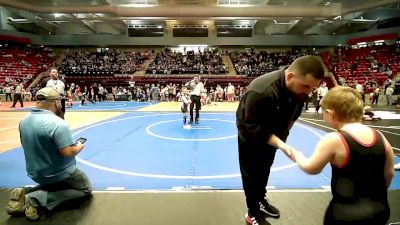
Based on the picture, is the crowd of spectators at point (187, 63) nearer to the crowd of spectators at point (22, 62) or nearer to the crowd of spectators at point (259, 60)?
the crowd of spectators at point (259, 60)

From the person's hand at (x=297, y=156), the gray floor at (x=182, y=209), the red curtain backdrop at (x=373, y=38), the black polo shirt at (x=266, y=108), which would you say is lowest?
the gray floor at (x=182, y=209)

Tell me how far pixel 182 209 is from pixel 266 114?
1558 millimetres

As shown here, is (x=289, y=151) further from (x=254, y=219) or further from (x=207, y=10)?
→ (x=207, y=10)

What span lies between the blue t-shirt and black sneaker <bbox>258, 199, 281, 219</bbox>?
2182mm

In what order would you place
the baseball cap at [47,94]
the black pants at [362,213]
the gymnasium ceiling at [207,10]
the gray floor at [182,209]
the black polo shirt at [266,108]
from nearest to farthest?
the black pants at [362,213], the black polo shirt at [266,108], the gray floor at [182,209], the baseball cap at [47,94], the gymnasium ceiling at [207,10]

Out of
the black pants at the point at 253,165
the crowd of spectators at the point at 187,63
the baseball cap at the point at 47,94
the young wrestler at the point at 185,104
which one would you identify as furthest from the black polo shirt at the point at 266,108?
the crowd of spectators at the point at 187,63

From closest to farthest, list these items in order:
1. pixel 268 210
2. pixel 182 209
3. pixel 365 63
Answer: pixel 268 210, pixel 182 209, pixel 365 63

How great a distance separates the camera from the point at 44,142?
3.33 meters

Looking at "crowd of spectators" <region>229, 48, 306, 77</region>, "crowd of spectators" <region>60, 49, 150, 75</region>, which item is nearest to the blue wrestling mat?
"crowd of spectators" <region>229, 48, 306, 77</region>

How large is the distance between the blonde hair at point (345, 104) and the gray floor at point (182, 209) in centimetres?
171

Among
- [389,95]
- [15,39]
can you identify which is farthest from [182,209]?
[15,39]

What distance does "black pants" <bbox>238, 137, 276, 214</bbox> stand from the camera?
3086 mm

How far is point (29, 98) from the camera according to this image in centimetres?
2512

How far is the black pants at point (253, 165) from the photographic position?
10.1ft
